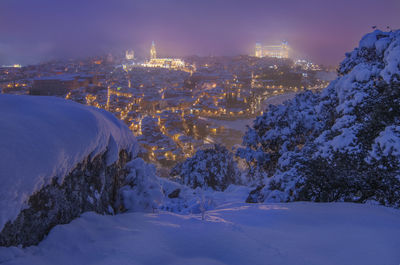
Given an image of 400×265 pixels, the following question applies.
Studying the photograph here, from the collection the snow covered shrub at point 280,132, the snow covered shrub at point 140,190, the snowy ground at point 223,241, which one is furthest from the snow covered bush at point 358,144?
the snow covered shrub at point 280,132

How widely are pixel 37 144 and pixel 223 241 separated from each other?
211 cm

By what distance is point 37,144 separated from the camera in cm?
208

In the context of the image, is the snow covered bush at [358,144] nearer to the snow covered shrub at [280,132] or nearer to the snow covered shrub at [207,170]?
the snow covered shrub at [280,132]

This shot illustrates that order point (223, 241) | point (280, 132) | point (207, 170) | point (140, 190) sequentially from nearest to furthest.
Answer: point (223, 241)
point (140, 190)
point (280, 132)
point (207, 170)

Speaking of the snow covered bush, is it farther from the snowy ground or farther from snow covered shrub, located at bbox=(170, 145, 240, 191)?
snow covered shrub, located at bbox=(170, 145, 240, 191)

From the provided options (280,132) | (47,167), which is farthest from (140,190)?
(280,132)

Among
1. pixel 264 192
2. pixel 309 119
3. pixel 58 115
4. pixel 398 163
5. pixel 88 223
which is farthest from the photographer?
pixel 309 119

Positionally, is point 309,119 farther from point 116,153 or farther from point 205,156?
point 116,153

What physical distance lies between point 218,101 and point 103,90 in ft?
87.6

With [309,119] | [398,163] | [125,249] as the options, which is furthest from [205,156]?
[125,249]

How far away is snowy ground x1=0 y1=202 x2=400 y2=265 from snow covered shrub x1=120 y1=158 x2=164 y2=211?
0.27 meters

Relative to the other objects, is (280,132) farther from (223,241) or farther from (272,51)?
(272,51)

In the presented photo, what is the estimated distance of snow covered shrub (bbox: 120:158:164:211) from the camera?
3.65m

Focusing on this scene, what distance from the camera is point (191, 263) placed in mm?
2021
